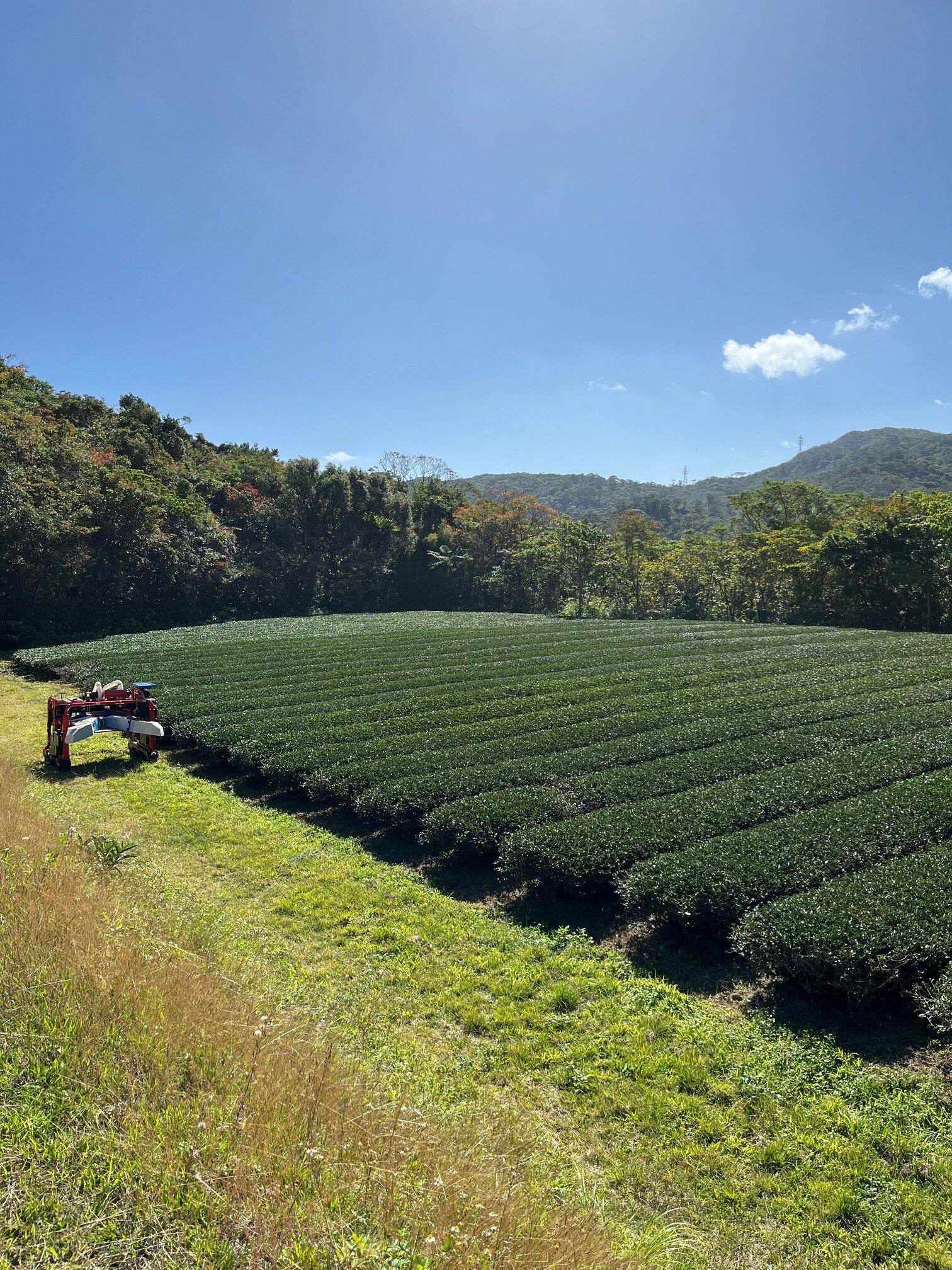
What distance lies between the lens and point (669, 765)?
11180 mm

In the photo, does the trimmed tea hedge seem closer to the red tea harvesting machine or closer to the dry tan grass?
the dry tan grass

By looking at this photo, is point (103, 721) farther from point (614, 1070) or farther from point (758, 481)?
point (758, 481)

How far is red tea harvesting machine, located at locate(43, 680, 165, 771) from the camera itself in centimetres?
1303

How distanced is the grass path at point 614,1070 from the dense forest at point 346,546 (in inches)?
1193

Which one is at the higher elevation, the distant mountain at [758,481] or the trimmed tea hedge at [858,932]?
the distant mountain at [758,481]

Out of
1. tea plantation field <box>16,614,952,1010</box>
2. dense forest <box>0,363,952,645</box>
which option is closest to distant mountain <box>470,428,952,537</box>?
dense forest <box>0,363,952,645</box>

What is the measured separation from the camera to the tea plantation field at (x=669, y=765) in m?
6.56

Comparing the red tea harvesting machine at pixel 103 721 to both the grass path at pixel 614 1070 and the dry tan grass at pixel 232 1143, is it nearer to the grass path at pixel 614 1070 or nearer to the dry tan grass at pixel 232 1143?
the grass path at pixel 614 1070

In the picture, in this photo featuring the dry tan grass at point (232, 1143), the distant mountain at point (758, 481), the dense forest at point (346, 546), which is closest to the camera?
the dry tan grass at point (232, 1143)

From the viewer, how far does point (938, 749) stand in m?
11.4

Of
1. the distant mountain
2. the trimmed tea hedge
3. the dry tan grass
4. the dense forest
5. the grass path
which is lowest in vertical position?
the grass path

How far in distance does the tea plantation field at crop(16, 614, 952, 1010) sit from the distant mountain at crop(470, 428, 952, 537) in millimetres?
75364

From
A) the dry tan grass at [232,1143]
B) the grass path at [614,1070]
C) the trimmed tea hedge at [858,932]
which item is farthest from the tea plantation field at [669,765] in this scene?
the dry tan grass at [232,1143]

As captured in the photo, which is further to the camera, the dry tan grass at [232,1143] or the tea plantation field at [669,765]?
the tea plantation field at [669,765]
